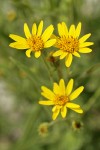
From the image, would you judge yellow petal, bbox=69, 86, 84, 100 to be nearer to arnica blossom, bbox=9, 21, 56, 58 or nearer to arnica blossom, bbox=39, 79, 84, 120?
arnica blossom, bbox=39, 79, 84, 120

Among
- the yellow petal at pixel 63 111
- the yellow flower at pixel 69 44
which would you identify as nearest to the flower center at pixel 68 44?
the yellow flower at pixel 69 44

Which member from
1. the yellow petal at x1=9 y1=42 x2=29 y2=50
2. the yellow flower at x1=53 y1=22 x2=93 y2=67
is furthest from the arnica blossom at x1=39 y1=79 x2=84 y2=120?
the yellow petal at x1=9 y1=42 x2=29 y2=50

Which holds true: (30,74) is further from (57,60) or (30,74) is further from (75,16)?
(75,16)

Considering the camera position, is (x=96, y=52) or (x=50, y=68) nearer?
(x=50, y=68)

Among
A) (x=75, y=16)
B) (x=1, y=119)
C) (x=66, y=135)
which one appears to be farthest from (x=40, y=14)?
(x=1, y=119)

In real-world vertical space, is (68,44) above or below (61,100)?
above

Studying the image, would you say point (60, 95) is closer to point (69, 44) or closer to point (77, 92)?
point (77, 92)

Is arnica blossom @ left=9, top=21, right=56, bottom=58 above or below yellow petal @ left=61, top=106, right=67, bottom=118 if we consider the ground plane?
above

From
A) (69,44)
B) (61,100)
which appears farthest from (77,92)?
(69,44)
